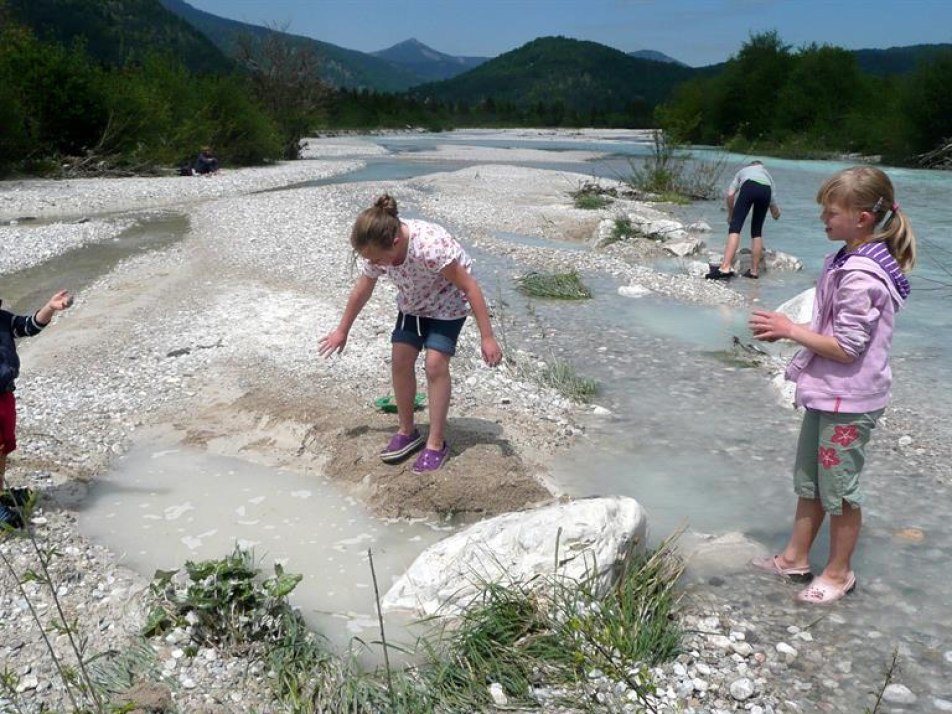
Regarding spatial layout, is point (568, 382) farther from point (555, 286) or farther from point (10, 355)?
point (10, 355)

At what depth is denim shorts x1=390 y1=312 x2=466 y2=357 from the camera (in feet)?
14.2

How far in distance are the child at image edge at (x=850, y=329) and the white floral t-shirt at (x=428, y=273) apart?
158cm

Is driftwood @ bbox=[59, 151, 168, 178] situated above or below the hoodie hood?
below

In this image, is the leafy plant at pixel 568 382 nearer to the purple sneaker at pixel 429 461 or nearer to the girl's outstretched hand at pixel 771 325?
the purple sneaker at pixel 429 461

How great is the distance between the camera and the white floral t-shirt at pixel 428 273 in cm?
416

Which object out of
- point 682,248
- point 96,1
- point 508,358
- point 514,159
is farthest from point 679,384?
point 96,1

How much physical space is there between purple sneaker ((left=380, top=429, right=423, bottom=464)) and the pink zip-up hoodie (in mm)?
2126

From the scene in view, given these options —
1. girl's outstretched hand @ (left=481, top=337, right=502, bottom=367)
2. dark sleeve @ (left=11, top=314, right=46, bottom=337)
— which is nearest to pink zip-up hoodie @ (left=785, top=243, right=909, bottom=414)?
girl's outstretched hand @ (left=481, top=337, right=502, bottom=367)

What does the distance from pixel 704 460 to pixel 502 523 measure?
2.00m

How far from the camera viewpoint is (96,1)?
105375mm

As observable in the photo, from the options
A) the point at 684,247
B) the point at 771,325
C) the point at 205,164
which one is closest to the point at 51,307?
the point at 771,325

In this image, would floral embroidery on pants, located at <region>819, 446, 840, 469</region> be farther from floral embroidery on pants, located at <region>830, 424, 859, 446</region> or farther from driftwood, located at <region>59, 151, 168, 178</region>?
driftwood, located at <region>59, 151, 168, 178</region>

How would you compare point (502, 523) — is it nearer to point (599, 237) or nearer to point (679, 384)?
point (679, 384)

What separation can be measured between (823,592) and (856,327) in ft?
3.98
